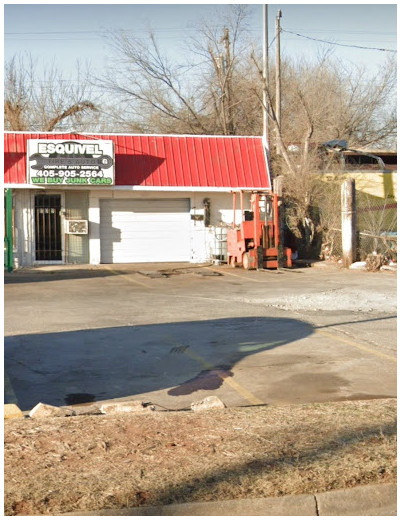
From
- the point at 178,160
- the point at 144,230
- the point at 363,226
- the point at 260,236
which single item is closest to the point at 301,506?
the point at 260,236

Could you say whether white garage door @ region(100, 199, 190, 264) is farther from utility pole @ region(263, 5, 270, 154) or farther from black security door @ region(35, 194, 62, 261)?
utility pole @ region(263, 5, 270, 154)

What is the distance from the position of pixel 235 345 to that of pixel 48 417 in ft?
16.1

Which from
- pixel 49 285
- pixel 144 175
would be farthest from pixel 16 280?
pixel 144 175

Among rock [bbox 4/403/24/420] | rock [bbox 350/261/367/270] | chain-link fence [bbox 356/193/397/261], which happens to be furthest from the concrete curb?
chain-link fence [bbox 356/193/397/261]

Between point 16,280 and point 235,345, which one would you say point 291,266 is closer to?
point 16,280

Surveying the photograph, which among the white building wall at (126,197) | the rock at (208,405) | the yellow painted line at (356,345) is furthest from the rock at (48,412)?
the white building wall at (126,197)

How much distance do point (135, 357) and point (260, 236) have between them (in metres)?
15.4

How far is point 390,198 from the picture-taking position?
102 feet

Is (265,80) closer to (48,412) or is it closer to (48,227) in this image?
(48,227)

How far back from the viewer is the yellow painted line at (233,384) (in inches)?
334

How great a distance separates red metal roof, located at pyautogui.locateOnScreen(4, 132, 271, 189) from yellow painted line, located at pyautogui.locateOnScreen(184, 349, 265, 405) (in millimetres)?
18607

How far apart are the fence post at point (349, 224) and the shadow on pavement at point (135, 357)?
38.4 ft

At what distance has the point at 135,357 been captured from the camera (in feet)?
35.4

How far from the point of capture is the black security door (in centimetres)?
2875
